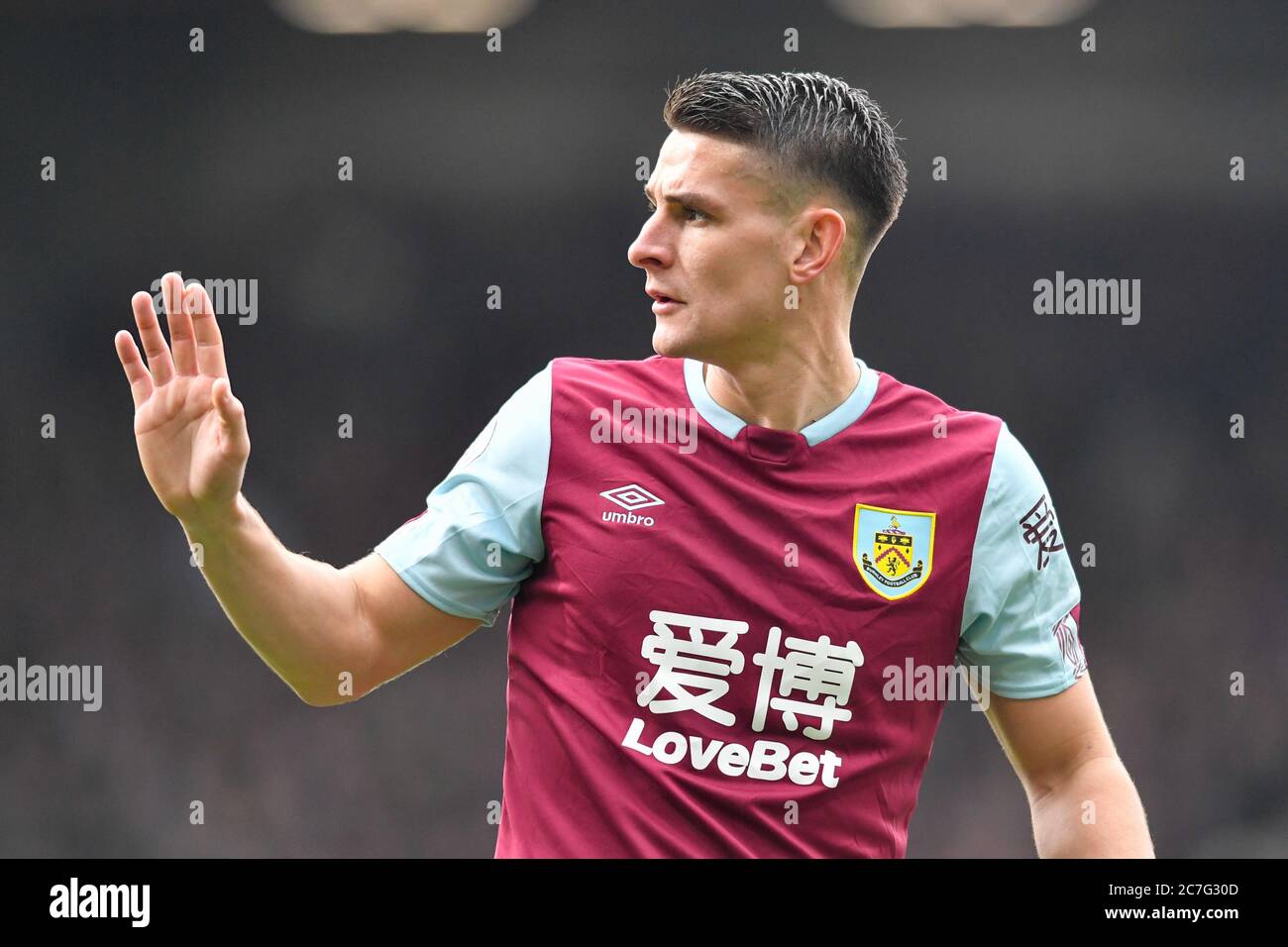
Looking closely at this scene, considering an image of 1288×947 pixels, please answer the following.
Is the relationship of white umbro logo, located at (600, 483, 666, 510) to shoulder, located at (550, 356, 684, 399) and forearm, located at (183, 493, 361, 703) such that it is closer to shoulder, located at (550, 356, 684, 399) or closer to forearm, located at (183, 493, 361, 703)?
shoulder, located at (550, 356, 684, 399)

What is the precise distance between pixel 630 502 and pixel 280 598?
20.0 inches

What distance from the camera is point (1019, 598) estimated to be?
2104 millimetres

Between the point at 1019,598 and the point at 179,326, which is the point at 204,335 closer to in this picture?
the point at 179,326

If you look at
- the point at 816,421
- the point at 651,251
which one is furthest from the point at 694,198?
the point at 816,421

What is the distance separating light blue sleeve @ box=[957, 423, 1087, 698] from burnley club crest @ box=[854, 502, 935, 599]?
73 millimetres

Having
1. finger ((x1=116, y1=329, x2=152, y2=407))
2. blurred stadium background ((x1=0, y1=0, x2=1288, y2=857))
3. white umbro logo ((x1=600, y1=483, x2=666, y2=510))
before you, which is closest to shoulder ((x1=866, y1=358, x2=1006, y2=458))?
white umbro logo ((x1=600, y1=483, x2=666, y2=510))

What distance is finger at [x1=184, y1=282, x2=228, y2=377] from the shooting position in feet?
6.05

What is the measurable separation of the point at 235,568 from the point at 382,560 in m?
0.25

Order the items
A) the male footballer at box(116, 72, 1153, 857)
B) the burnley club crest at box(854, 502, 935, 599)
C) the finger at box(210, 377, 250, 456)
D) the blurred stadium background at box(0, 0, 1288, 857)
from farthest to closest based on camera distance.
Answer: the blurred stadium background at box(0, 0, 1288, 857) → the burnley club crest at box(854, 502, 935, 599) → the male footballer at box(116, 72, 1153, 857) → the finger at box(210, 377, 250, 456)

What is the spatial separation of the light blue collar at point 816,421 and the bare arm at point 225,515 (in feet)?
1.87

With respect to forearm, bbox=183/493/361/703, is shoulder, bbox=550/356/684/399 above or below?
above

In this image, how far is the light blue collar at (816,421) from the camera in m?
2.14

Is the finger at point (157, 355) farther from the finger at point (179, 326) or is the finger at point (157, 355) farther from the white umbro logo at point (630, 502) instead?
the white umbro logo at point (630, 502)

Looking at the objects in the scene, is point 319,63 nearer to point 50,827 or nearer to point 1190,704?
point 50,827
